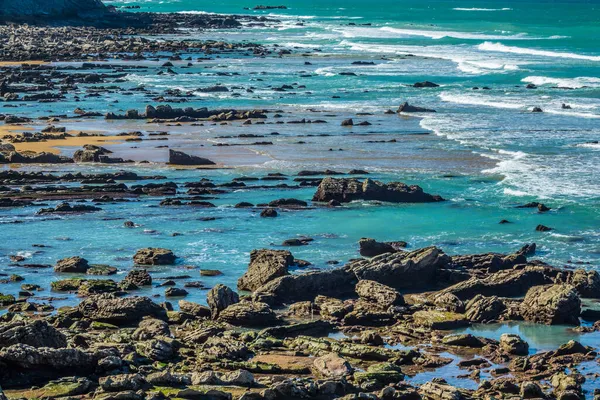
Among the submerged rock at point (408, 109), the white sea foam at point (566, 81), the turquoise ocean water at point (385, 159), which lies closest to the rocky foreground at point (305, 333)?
the turquoise ocean water at point (385, 159)

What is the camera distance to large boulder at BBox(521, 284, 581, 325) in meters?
23.2

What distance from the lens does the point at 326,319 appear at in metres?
23.3

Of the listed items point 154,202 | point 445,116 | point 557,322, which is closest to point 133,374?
point 557,322

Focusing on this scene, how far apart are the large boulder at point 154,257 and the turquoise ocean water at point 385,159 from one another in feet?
1.64

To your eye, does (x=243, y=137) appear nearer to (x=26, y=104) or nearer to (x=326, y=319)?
(x=26, y=104)

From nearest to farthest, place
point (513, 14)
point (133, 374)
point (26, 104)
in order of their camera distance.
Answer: point (133, 374) < point (26, 104) < point (513, 14)

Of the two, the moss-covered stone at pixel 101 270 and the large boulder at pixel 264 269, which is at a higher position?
the large boulder at pixel 264 269

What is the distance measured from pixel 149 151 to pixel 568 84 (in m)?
36.8

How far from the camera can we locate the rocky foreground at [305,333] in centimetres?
1780

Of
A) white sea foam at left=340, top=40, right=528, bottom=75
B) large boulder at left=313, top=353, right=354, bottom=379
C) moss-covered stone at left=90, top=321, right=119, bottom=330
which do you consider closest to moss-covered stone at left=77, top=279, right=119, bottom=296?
moss-covered stone at left=90, top=321, right=119, bottom=330

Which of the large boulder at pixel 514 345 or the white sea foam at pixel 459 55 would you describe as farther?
the white sea foam at pixel 459 55

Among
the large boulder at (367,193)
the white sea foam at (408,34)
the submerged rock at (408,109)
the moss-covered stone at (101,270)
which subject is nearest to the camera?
the moss-covered stone at (101,270)

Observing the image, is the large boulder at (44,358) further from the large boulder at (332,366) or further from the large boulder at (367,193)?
the large boulder at (367,193)

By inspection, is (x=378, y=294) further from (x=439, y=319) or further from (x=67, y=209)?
(x=67, y=209)
